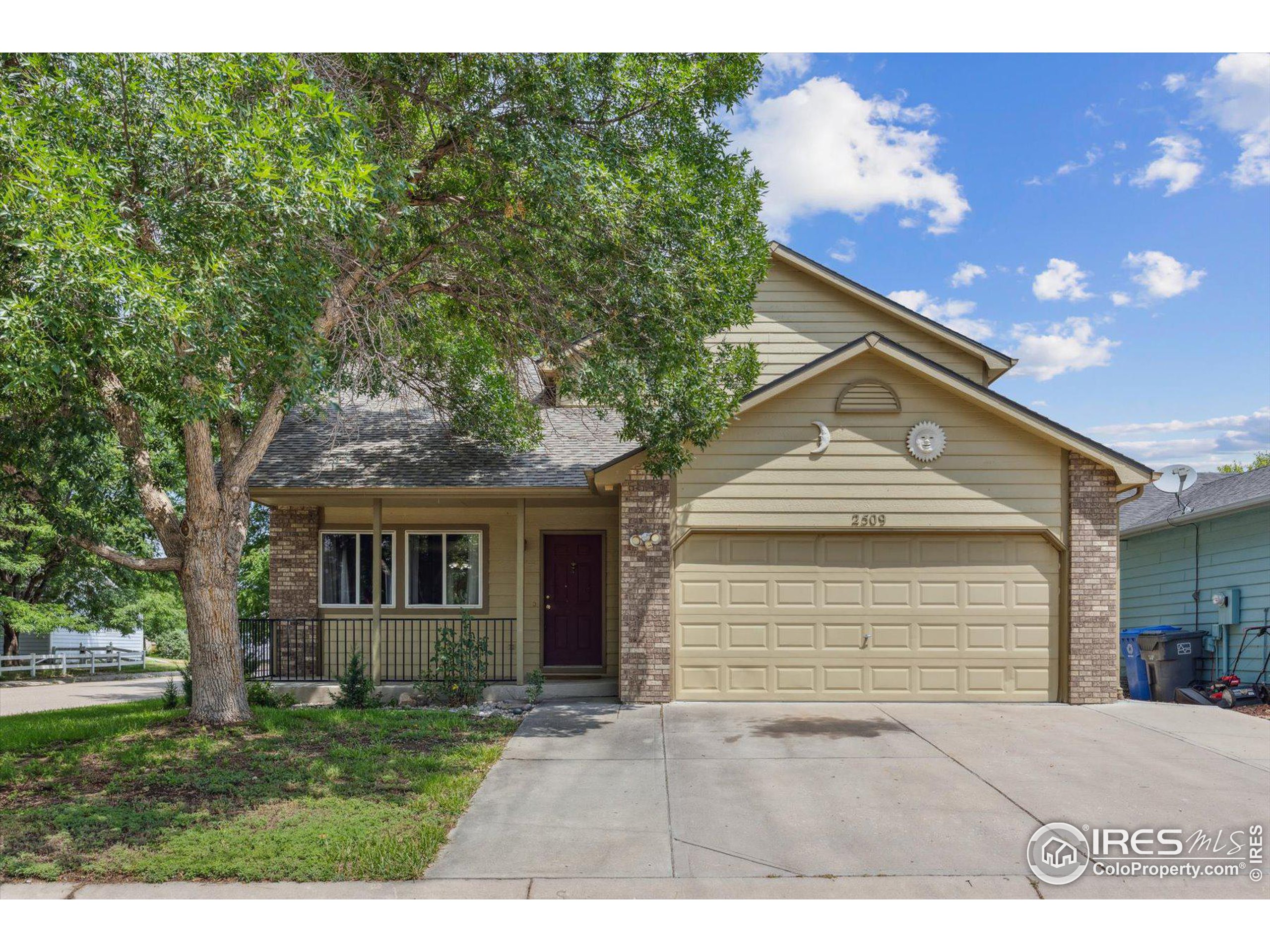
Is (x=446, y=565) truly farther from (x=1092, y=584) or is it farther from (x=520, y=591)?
(x=1092, y=584)

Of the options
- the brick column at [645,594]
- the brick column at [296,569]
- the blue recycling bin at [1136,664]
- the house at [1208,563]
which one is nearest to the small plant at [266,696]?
the brick column at [296,569]

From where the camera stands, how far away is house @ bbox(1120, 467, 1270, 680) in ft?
40.1

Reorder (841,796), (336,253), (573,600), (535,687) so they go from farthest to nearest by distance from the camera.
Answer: (573,600)
(535,687)
(336,253)
(841,796)

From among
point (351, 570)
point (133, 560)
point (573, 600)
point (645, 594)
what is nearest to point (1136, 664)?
point (645, 594)

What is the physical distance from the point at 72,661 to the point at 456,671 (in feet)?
65.4

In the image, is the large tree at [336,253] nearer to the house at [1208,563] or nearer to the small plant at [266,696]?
the small plant at [266,696]

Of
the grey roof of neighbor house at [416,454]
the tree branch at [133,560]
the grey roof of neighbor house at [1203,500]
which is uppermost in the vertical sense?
the grey roof of neighbor house at [416,454]

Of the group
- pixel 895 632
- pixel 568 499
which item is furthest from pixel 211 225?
pixel 895 632

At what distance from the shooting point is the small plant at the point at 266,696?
34.6 feet

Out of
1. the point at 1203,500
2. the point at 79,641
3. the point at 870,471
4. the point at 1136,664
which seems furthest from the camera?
the point at 79,641

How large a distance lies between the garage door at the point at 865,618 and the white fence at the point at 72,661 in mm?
20488

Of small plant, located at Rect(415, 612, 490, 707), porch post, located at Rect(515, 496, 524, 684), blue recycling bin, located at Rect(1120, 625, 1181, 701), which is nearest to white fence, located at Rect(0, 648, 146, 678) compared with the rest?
small plant, located at Rect(415, 612, 490, 707)

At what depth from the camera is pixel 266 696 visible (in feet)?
34.9

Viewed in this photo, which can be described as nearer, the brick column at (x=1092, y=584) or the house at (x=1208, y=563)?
the brick column at (x=1092, y=584)
